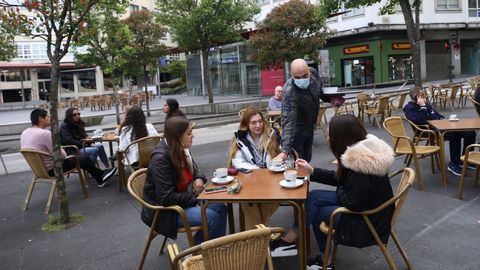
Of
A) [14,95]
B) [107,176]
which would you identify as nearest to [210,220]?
[107,176]

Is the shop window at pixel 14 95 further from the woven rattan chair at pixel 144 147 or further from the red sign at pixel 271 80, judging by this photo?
the woven rattan chair at pixel 144 147

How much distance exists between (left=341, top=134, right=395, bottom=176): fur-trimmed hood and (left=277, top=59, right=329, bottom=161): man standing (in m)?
1.60

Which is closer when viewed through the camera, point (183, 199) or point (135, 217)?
point (183, 199)

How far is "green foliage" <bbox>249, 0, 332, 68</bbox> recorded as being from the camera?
62.7ft

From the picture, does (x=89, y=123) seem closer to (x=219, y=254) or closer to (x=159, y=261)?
(x=159, y=261)

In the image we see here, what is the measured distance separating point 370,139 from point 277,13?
57.3ft

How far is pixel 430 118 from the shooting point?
21.2 feet

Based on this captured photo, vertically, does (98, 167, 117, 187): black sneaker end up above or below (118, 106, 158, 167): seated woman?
below

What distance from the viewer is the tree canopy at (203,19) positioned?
1878cm

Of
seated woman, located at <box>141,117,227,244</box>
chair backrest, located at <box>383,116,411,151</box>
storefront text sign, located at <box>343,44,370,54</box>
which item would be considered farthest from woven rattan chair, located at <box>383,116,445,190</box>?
storefront text sign, located at <box>343,44,370,54</box>

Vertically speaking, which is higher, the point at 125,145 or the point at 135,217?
the point at 125,145

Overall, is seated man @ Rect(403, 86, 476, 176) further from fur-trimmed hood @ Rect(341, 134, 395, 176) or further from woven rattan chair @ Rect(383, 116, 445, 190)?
fur-trimmed hood @ Rect(341, 134, 395, 176)

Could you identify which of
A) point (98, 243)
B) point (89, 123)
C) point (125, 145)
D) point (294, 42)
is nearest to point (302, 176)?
point (98, 243)

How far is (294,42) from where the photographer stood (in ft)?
63.2
